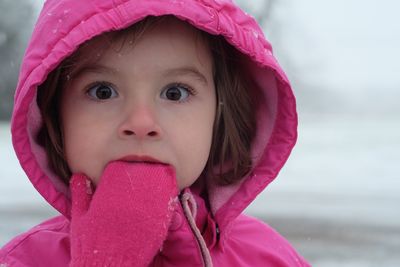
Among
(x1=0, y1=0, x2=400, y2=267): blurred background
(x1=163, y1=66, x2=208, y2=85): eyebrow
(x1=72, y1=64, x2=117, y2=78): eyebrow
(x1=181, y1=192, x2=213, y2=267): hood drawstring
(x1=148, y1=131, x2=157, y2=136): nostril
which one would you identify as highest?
(x1=163, y1=66, x2=208, y2=85): eyebrow

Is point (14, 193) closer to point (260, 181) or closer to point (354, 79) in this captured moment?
point (260, 181)

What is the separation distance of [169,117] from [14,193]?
10.8ft

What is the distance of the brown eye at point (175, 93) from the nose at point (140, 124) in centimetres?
7

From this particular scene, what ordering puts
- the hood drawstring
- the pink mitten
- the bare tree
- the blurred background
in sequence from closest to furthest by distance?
the pink mitten < the hood drawstring < the blurred background < the bare tree

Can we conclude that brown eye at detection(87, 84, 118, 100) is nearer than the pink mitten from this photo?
No

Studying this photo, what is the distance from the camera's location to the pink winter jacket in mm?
1857

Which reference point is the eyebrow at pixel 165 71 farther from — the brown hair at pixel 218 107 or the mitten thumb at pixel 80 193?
the mitten thumb at pixel 80 193

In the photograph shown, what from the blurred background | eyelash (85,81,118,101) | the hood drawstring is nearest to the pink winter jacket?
the hood drawstring

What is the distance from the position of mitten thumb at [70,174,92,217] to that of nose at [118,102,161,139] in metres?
0.18

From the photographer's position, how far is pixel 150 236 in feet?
5.88

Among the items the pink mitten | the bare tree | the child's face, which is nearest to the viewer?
the pink mitten

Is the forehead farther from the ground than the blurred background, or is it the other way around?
the forehead

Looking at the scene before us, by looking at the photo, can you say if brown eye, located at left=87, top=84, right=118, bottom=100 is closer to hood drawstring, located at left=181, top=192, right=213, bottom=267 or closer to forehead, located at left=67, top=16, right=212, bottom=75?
forehead, located at left=67, top=16, right=212, bottom=75

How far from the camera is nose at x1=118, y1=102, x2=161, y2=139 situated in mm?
1821
